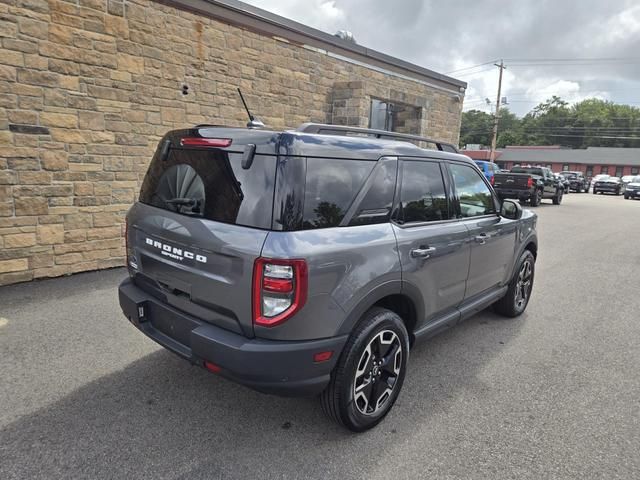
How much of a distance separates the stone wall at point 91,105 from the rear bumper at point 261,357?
160 inches

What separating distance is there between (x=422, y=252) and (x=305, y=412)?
138 centimetres

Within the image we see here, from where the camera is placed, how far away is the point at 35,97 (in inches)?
206

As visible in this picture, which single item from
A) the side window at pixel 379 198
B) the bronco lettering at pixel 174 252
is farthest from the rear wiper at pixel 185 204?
the side window at pixel 379 198

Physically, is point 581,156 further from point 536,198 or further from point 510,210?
point 510,210

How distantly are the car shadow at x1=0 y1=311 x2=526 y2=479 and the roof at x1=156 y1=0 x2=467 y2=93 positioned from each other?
18.7ft

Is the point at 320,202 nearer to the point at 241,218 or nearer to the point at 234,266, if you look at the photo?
the point at 241,218

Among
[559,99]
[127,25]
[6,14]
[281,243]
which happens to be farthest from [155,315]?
[559,99]

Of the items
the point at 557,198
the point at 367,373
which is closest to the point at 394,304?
the point at 367,373

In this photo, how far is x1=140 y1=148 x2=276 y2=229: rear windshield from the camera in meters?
2.31

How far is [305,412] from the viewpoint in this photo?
293cm

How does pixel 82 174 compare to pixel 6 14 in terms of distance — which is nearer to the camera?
pixel 6 14

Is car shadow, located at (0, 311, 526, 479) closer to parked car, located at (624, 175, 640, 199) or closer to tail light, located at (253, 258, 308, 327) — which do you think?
tail light, located at (253, 258, 308, 327)

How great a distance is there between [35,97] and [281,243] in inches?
191

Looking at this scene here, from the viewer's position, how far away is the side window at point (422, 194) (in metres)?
3.00
